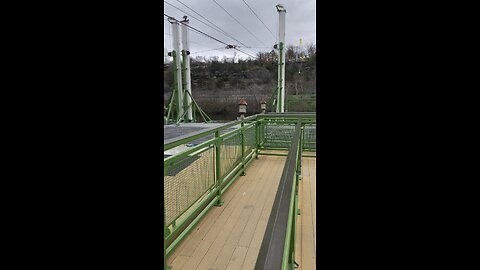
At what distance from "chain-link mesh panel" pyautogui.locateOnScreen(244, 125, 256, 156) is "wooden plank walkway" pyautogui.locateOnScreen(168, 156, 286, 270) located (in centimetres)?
83

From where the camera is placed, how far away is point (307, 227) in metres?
2.70

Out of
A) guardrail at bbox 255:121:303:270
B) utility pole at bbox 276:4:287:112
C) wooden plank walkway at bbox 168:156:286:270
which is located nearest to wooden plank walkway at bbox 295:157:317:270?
wooden plank walkway at bbox 168:156:286:270

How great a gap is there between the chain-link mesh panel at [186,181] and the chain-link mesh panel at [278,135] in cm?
281

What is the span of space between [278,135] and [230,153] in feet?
7.33

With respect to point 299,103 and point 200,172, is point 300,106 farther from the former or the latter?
point 200,172

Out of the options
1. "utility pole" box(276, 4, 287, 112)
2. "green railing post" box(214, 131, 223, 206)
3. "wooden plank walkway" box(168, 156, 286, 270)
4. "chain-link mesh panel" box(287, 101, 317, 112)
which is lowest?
"wooden plank walkway" box(168, 156, 286, 270)

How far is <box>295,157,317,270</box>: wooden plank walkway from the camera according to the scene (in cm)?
215

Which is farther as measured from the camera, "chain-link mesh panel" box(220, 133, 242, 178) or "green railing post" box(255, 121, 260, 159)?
"green railing post" box(255, 121, 260, 159)

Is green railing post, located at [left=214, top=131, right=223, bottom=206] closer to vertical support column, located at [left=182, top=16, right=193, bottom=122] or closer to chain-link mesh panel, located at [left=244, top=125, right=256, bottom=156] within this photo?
chain-link mesh panel, located at [left=244, top=125, right=256, bottom=156]

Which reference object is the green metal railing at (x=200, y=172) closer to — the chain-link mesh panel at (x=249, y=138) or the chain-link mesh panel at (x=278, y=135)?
the chain-link mesh panel at (x=249, y=138)

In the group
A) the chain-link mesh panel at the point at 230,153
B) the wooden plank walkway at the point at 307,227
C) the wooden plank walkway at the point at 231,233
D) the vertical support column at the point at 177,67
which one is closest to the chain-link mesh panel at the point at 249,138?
the chain-link mesh panel at the point at 230,153

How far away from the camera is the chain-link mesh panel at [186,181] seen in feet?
7.20
